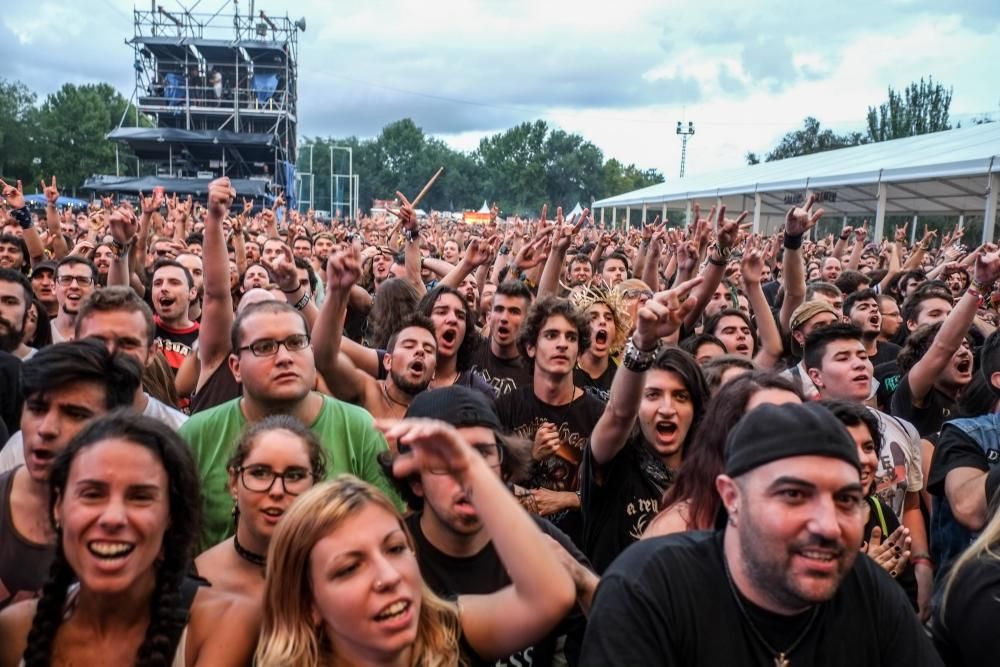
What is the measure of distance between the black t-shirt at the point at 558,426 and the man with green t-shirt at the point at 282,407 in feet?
2.79

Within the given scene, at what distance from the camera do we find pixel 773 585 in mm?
1851

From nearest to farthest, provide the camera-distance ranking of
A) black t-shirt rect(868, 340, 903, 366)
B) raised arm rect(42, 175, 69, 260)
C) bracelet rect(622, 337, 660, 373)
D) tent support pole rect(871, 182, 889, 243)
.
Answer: bracelet rect(622, 337, 660, 373) < black t-shirt rect(868, 340, 903, 366) < raised arm rect(42, 175, 69, 260) < tent support pole rect(871, 182, 889, 243)

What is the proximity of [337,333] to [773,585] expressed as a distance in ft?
8.72

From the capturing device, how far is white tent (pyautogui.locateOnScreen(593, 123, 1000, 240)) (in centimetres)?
1426

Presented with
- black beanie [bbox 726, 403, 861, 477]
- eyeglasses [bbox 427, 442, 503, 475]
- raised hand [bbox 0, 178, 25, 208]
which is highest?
raised hand [bbox 0, 178, 25, 208]

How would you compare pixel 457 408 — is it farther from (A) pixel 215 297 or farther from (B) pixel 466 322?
(B) pixel 466 322

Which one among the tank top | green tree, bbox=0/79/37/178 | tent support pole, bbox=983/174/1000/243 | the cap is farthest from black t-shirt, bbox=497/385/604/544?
green tree, bbox=0/79/37/178

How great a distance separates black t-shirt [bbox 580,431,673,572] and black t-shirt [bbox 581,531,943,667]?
1306 mm

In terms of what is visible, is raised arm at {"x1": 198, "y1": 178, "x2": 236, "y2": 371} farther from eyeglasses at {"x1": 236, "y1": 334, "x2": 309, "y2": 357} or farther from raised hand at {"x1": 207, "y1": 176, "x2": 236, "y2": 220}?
eyeglasses at {"x1": 236, "y1": 334, "x2": 309, "y2": 357}

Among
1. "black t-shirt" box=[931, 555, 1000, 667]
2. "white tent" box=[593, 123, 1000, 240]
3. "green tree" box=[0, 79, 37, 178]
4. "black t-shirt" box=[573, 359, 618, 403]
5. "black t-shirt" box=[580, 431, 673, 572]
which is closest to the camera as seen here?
"black t-shirt" box=[931, 555, 1000, 667]

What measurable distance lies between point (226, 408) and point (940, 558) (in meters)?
3.06

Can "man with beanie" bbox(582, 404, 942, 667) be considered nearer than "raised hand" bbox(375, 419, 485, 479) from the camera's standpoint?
Yes

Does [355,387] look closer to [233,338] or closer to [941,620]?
[233,338]

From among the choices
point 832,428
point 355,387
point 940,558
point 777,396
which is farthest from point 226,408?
point 940,558
